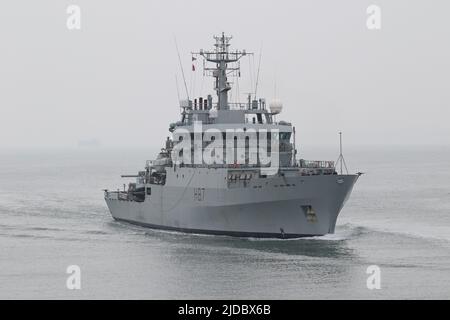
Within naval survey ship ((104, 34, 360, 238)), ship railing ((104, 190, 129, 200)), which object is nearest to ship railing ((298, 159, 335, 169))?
naval survey ship ((104, 34, 360, 238))

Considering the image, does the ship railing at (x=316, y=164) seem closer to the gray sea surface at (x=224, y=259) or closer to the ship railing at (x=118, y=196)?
the gray sea surface at (x=224, y=259)

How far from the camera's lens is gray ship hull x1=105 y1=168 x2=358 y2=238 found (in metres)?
40.2

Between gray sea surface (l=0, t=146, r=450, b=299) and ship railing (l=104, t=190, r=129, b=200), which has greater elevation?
ship railing (l=104, t=190, r=129, b=200)

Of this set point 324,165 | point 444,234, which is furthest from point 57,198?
point 444,234

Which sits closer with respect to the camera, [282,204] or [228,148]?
[282,204]

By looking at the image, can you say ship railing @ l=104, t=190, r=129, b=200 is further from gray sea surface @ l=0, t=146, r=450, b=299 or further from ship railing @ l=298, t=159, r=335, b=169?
ship railing @ l=298, t=159, r=335, b=169

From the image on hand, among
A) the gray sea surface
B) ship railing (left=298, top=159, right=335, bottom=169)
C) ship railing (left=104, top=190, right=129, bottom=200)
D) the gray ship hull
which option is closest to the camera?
the gray sea surface

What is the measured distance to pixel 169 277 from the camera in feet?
113

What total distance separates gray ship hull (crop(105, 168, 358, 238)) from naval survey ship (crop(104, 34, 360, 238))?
5 centimetres

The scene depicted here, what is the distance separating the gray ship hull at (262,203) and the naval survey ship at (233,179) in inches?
1.9

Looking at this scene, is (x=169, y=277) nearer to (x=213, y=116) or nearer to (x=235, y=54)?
(x=213, y=116)

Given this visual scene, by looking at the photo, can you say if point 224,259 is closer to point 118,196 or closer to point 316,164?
point 316,164

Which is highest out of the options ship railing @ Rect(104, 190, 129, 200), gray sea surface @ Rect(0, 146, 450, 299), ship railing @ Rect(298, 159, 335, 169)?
ship railing @ Rect(298, 159, 335, 169)
